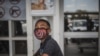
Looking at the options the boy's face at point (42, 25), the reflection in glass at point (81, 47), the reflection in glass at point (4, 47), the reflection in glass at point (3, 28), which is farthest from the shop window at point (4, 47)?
the boy's face at point (42, 25)

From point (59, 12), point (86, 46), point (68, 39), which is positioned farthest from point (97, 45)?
point (59, 12)

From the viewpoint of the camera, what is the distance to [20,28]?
4.01 metres

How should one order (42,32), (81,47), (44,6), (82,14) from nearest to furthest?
(42,32), (44,6), (82,14), (81,47)

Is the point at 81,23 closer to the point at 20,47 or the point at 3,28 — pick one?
the point at 20,47

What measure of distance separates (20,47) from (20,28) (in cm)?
36

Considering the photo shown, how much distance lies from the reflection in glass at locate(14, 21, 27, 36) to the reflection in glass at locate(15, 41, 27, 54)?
0.56ft

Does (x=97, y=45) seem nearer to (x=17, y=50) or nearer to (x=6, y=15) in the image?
(x=17, y=50)

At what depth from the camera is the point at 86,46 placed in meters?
3.98

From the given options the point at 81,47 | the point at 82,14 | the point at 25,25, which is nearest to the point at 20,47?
the point at 25,25

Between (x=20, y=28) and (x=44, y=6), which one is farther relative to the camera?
(x=20, y=28)

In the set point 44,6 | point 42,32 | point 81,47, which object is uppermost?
point 44,6

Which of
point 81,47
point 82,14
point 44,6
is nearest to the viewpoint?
point 44,6

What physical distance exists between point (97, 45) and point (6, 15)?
1.78m

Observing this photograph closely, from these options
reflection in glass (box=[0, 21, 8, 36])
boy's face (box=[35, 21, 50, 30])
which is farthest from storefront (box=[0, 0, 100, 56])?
boy's face (box=[35, 21, 50, 30])
